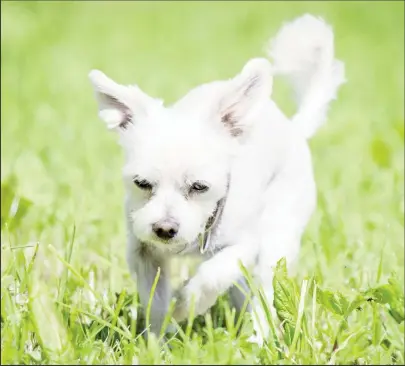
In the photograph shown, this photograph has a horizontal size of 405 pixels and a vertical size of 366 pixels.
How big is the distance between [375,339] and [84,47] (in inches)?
321

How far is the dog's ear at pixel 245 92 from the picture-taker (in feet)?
10.7

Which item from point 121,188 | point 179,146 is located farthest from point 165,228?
point 121,188

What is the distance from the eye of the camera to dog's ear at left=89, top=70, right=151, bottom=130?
331cm

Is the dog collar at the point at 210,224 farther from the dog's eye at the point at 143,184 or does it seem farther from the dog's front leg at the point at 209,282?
the dog's eye at the point at 143,184

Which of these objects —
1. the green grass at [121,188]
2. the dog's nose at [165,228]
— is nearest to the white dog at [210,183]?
the dog's nose at [165,228]

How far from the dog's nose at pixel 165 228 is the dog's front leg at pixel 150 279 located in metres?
0.36

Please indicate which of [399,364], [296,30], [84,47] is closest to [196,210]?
[399,364]

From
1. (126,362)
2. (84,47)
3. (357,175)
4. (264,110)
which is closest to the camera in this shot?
(126,362)

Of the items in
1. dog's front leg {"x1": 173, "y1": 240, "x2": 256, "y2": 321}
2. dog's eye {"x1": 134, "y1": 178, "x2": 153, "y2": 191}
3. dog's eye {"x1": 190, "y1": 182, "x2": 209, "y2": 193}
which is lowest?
dog's front leg {"x1": 173, "y1": 240, "x2": 256, "y2": 321}

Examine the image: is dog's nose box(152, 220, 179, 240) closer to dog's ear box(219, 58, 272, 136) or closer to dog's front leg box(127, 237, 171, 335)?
dog's front leg box(127, 237, 171, 335)

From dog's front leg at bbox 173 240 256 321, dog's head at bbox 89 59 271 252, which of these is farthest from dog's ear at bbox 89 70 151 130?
dog's front leg at bbox 173 240 256 321

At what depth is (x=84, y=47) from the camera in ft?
33.8

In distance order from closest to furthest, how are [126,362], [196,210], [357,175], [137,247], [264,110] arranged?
1. [126,362]
2. [196,210]
3. [137,247]
4. [264,110]
5. [357,175]

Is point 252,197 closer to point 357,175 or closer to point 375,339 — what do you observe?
point 375,339
